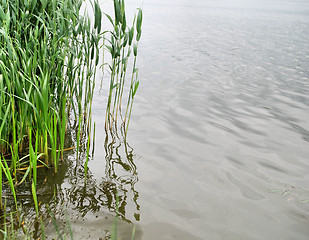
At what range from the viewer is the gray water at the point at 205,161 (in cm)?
290

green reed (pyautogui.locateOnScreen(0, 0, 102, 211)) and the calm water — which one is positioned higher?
green reed (pyautogui.locateOnScreen(0, 0, 102, 211))

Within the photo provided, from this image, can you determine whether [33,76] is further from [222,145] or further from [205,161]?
[222,145]

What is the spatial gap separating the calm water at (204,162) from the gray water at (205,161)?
11 millimetres

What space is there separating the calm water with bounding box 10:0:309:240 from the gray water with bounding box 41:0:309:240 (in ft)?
0.04

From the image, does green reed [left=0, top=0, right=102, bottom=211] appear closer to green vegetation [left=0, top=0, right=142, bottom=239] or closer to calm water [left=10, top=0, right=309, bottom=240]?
green vegetation [left=0, top=0, right=142, bottom=239]

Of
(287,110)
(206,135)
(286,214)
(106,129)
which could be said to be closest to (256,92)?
(287,110)

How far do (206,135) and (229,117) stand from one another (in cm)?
81

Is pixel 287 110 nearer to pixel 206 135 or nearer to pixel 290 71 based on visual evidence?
pixel 206 135

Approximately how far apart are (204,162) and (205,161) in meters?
0.03

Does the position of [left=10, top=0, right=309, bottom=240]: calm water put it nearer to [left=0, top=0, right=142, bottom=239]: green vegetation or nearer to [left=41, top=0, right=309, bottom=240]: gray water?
[left=41, top=0, right=309, bottom=240]: gray water

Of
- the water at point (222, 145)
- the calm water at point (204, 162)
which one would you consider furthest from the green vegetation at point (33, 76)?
the water at point (222, 145)

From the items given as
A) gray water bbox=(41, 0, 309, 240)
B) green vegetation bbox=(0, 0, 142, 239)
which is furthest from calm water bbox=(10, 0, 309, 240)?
green vegetation bbox=(0, 0, 142, 239)

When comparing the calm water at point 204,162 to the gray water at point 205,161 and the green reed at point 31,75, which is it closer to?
the gray water at point 205,161

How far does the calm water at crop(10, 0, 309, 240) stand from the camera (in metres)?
2.90
